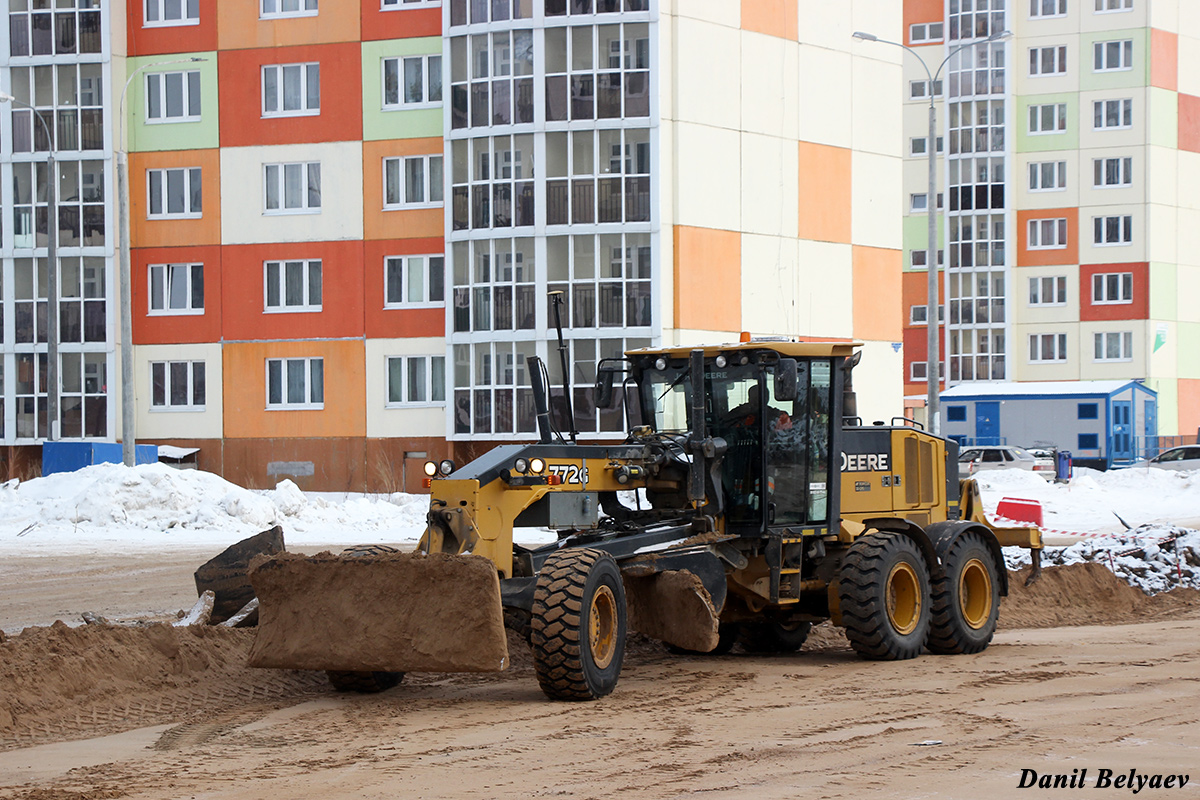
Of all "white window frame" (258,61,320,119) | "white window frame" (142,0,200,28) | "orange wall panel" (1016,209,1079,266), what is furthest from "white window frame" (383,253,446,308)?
"orange wall panel" (1016,209,1079,266)

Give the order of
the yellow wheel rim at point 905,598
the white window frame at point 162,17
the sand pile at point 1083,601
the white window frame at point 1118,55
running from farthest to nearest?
the white window frame at point 1118,55 → the white window frame at point 162,17 → the sand pile at point 1083,601 → the yellow wheel rim at point 905,598

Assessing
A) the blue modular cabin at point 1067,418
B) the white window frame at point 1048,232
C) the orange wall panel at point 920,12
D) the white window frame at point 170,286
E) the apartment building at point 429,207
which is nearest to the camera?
the apartment building at point 429,207

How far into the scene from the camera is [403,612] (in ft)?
31.8

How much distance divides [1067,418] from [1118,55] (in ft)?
63.5

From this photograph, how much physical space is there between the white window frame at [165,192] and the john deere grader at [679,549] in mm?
31809

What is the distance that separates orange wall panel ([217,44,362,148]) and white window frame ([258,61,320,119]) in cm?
8

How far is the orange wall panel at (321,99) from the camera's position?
41125mm

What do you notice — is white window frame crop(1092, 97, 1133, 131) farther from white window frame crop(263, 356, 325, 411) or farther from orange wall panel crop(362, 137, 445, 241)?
white window frame crop(263, 356, 325, 411)

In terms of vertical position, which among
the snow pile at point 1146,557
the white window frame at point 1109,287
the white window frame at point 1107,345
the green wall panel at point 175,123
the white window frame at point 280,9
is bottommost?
the snow pile at point 1146,557

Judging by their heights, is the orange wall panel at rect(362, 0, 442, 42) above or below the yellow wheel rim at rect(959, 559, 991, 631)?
above

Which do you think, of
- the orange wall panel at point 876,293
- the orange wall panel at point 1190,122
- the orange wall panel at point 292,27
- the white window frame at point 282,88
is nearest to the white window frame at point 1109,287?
the orange wall panel at point 1190,122

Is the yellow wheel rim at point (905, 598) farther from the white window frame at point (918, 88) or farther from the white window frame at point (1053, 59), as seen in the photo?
the white window frame at point (918, 88)

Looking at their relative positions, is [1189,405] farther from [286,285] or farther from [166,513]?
[166,513]

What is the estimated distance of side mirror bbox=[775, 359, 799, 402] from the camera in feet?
36.2
